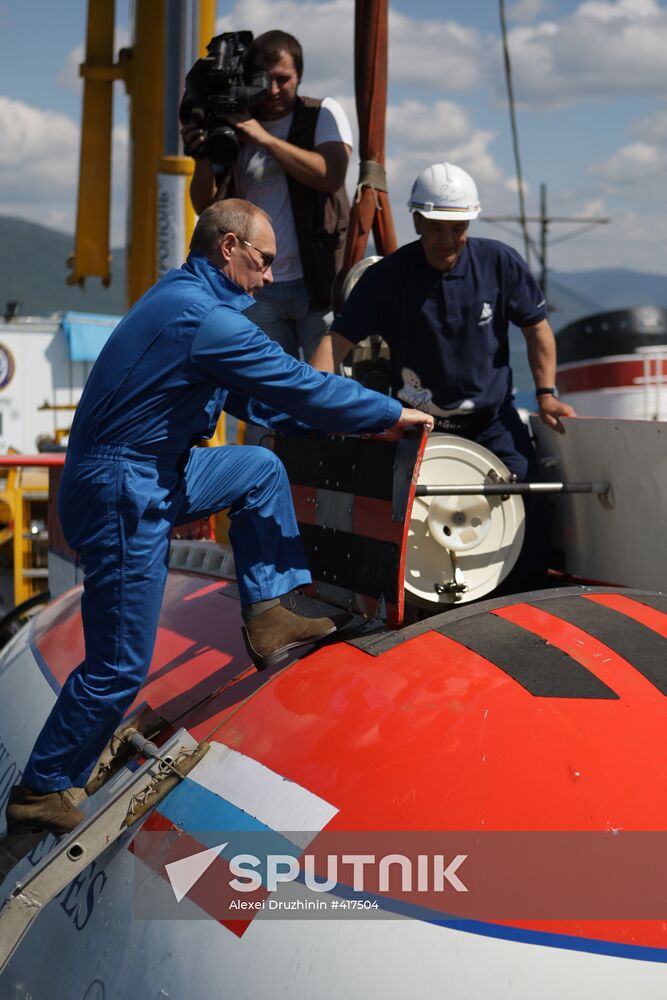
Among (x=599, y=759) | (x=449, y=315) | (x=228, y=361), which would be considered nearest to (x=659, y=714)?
(x=599, y=759)

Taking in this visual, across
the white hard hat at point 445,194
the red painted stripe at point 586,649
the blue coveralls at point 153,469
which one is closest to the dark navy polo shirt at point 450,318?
the white hard hat at point 445,194

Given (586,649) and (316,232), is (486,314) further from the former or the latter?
(586,649)

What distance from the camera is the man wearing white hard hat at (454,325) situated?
15.2 ft

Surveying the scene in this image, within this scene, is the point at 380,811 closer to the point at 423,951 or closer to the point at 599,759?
the point at 423,951

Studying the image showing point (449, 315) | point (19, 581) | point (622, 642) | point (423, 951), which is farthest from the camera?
point (19, 581)

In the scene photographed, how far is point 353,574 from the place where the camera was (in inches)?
147

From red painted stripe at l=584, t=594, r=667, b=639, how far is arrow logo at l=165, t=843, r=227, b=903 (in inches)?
53.9

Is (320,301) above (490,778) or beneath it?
above

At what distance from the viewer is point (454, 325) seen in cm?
464

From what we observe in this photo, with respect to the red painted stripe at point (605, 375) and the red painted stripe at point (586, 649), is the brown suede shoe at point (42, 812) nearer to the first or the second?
the red painted stripe at point (586, 649)

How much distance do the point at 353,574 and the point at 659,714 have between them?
110 cm

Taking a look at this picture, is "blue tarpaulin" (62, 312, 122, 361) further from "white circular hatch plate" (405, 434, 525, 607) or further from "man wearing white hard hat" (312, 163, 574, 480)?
"white circular hatch plate" (405, 434, 525, 607)

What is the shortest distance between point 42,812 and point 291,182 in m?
3.26

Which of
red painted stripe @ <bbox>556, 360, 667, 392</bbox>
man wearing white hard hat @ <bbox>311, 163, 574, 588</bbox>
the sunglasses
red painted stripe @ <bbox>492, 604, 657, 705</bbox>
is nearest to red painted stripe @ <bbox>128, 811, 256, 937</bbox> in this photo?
red painted stripe @ <bbox>492, 604, 657, 705</bbox>
